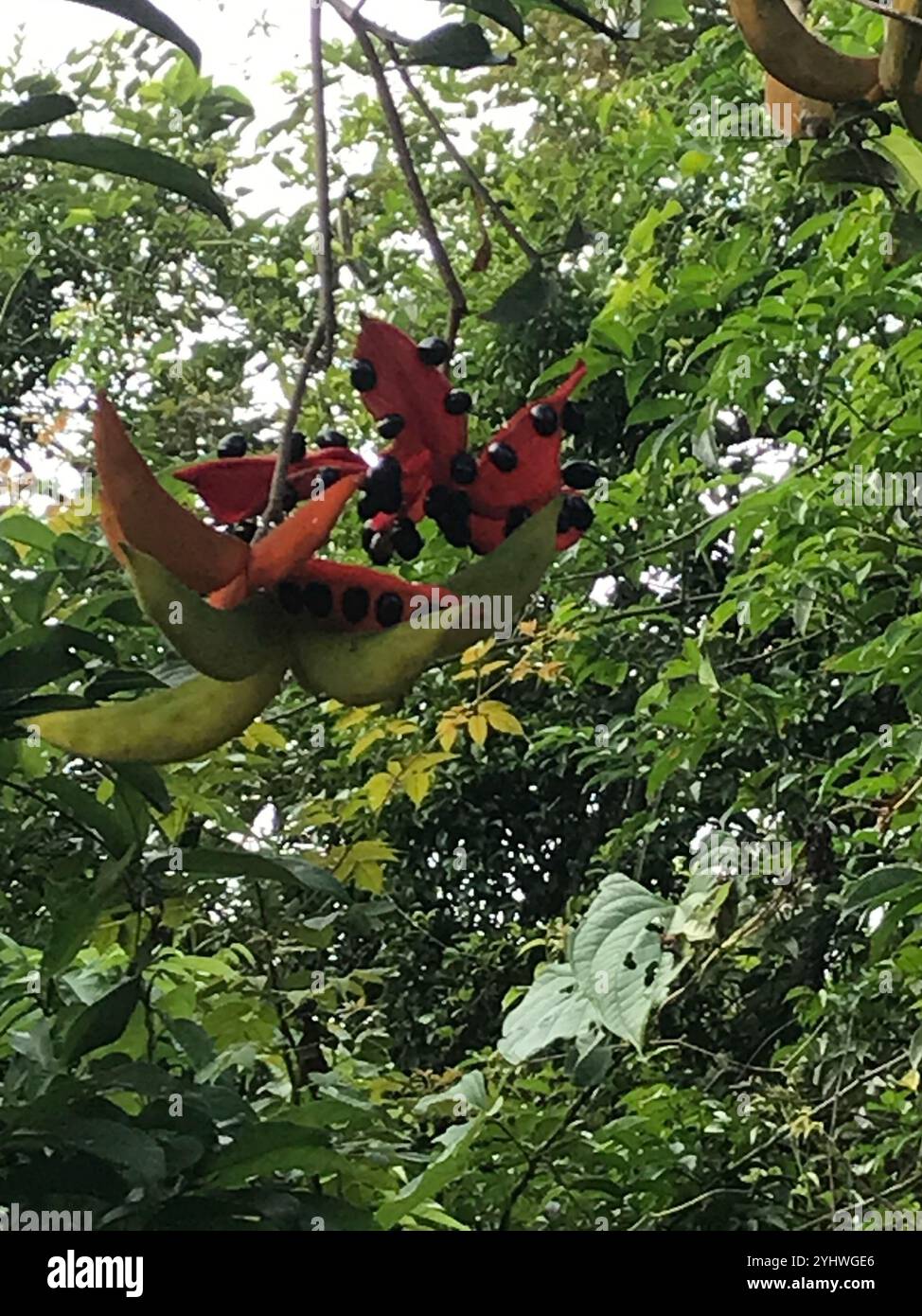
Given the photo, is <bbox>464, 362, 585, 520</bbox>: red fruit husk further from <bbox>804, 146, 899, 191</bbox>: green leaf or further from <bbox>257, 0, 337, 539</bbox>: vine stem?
<bbox>804, 146, 899, 191</bbox>: green leaf

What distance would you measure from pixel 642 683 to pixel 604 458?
237 mm

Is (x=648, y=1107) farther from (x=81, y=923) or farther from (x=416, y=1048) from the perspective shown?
(x=81, y=923)

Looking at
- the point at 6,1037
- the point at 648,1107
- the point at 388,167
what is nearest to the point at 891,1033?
the point at 648,1107

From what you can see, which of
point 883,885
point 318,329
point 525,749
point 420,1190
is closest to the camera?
point 318,329

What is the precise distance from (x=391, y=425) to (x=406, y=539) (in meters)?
0.02

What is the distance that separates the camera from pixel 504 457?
293mm

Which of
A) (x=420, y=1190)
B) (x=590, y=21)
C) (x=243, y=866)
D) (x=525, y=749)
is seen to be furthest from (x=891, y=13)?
(x=525, y=749)

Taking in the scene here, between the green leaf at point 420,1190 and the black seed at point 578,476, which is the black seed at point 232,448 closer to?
the black seed at point 578,476

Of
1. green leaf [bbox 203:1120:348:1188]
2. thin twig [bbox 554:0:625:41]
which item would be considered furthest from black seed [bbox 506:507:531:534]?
green leaf [bbox 203:1120:348:1188]

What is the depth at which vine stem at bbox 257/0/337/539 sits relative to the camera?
0.82ft

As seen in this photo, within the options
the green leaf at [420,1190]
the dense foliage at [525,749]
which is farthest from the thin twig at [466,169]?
the green leaf at [420,1190]

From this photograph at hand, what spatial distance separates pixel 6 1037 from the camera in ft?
1.89

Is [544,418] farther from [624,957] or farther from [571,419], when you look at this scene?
[624,957]

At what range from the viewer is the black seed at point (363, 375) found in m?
0.28
